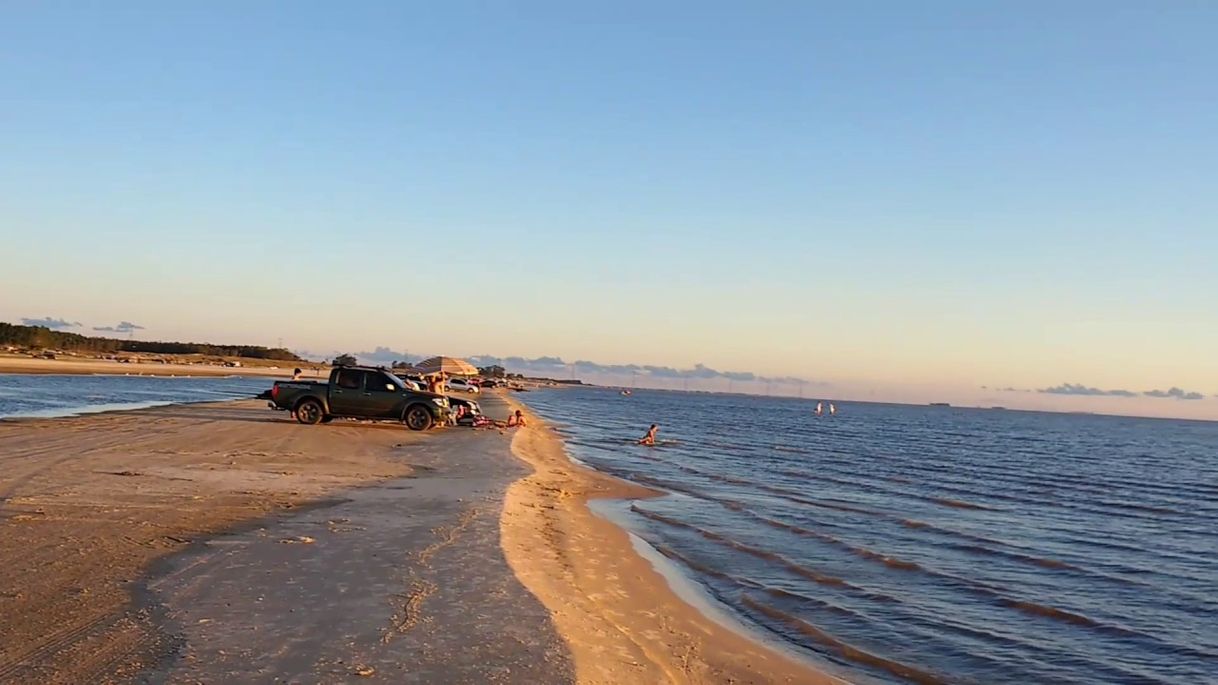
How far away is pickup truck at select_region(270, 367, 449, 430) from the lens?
2892cm

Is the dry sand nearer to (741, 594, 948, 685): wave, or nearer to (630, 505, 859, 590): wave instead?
(630, 505, 859, 590): wave

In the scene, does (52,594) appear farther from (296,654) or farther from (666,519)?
(666,519)

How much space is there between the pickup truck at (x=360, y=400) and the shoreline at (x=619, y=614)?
14888 millimetres

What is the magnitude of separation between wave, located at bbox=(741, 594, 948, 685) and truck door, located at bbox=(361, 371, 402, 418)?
2079 cm

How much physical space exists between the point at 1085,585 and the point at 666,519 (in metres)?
6.95

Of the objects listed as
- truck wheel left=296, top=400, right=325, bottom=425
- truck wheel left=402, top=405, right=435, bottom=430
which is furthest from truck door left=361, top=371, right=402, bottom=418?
truck wheel left=296, top=400, right=325, bottom=425

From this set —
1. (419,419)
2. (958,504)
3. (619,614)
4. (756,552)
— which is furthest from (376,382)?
(619,614)

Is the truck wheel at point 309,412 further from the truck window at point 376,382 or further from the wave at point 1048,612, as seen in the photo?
the wave at point 1048,612

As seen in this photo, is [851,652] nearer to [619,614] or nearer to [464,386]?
[619,614]

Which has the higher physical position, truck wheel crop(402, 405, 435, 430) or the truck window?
the truck window

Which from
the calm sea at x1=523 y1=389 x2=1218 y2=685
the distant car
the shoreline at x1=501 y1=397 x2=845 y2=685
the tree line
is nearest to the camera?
the shoreline at x1=501 y1=397 x2=845 y2=685

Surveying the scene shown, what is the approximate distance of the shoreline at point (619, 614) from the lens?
6.89 metres

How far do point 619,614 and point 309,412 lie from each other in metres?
22.6

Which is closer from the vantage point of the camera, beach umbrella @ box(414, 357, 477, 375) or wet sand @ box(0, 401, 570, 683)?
wet sand @ box(0, 401, 570, 683)
